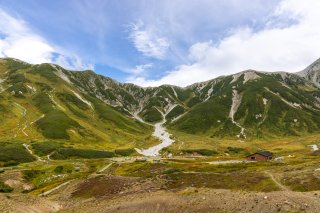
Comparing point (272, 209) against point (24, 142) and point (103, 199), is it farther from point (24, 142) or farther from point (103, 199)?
point (24, 142)

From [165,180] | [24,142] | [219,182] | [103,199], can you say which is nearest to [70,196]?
[103,199]

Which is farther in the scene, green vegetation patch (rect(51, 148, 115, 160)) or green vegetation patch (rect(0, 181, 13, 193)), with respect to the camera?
green vegetation patch (rect(51, 148, 115, 160))

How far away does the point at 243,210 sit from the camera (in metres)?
46.2

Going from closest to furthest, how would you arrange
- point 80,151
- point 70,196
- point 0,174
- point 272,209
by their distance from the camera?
1. point 272,209
2. point 70,196
3. point 0,174
4. point 80,151

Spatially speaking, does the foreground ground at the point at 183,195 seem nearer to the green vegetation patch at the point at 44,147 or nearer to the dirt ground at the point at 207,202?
the dirt ground at the point at 207,202

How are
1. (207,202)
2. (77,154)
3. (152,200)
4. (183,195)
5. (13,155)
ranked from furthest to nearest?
(77,154) < (13,155) < (183,195) < (152,200) < (207,202)

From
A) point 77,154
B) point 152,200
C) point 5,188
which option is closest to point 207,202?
point 152,200

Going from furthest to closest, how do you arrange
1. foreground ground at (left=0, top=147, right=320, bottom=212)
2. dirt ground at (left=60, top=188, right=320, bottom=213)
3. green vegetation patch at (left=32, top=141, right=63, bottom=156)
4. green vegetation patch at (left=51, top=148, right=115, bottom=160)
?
green vegetation patch at (left=51, top=148, right=115, bottom=160), green vegetation patch at (left=32, top=141, right=63, bottom=156), foreground ground at (left=0, top=147, right=320, bottom=212), dirt ground at (left=60, top=188, right=320, bottom=213)

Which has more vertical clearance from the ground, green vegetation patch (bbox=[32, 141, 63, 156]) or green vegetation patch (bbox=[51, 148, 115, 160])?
green vegetation patch (bbox=[32, 141, 63, 156])

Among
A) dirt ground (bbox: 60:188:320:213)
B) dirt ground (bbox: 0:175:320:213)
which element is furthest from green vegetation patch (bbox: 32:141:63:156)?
dirt ground (bbox: 60:188:320:213)

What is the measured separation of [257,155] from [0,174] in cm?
11427

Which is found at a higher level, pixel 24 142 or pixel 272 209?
pixel 24 142

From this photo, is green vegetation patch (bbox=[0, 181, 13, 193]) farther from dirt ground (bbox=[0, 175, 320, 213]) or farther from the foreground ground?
dirt ground (bbox=[0, 175, 320, 213])

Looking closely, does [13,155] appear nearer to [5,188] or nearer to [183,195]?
[5,188]
